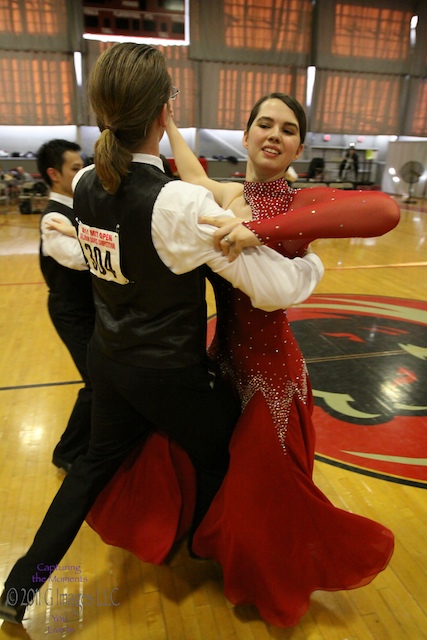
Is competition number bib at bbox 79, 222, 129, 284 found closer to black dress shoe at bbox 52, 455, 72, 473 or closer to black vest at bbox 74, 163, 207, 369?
black vest at bbox 74, 163, 207, 369

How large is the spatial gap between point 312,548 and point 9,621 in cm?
94

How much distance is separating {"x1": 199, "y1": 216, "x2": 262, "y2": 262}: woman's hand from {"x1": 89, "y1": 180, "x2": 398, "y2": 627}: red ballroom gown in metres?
0.31

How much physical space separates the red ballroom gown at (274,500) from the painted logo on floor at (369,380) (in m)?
0.76

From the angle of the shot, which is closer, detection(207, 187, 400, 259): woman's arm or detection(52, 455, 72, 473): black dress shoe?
detection(207, 187, 400, 259): woman's arm

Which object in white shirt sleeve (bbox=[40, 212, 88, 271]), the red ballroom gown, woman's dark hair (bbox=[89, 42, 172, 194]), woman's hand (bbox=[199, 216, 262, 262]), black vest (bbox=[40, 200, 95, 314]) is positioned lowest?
the red ballroom gown

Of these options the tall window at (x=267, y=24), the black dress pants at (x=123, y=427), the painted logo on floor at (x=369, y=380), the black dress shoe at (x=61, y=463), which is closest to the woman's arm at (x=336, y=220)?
the black dress pants at (x=123, y=427)

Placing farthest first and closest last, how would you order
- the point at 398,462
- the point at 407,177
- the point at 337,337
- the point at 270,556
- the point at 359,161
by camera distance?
the point at 359,161, the point at 407,177, the point at 337,337, the point at 398,462, the point at 270,556

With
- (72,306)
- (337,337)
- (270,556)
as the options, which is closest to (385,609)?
(270,556)

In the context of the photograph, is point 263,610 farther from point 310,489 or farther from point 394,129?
point 394,129

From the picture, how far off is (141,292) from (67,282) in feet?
2.84

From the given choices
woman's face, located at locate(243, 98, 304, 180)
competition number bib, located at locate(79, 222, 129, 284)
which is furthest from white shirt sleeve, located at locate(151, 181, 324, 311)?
woman's face, located at locate(243, 98, 304, 180)

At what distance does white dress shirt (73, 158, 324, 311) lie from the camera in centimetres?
104

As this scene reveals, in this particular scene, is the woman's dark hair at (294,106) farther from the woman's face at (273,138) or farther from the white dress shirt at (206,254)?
the white dress shirt at (206,254)

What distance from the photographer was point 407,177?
12398 mm
